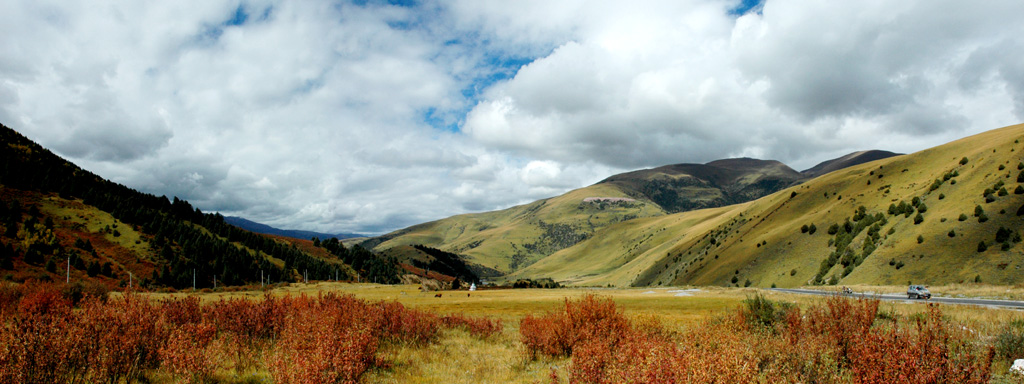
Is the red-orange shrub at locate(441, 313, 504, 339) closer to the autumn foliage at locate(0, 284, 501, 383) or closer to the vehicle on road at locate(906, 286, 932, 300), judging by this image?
the autumn foliage at locate(0, 284, 501, 383)

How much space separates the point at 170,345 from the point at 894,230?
89538mm

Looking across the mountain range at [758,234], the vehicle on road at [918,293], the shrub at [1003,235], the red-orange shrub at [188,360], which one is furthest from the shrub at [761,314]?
the shrub at [1003,235]

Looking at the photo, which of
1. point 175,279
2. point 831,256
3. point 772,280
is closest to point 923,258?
point 831,256

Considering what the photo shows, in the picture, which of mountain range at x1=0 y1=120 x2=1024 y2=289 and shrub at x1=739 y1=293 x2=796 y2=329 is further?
mountain range at x1=0 y1=120 x2=1024 y2=289

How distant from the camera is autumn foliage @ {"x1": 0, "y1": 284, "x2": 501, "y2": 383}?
7215mm

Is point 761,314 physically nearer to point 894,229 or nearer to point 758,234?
point 894,229

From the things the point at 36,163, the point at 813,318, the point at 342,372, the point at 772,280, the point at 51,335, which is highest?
the point at 36,163

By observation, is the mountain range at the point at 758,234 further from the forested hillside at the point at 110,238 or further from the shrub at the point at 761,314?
the shrub at the point at 761,314

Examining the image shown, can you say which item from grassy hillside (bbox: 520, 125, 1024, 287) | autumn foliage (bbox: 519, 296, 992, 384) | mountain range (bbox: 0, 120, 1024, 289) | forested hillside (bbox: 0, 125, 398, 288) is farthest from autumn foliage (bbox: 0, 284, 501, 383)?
grassy hillside (bbox: 520, 125, 1024, 287)

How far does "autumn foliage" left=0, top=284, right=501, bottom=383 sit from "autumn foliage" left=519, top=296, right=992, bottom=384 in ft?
15.8

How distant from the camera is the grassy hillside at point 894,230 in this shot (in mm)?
52875

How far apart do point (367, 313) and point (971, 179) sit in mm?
94729

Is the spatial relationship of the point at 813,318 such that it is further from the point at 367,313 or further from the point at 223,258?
the point at 223,258

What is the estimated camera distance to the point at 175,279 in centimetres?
7106
